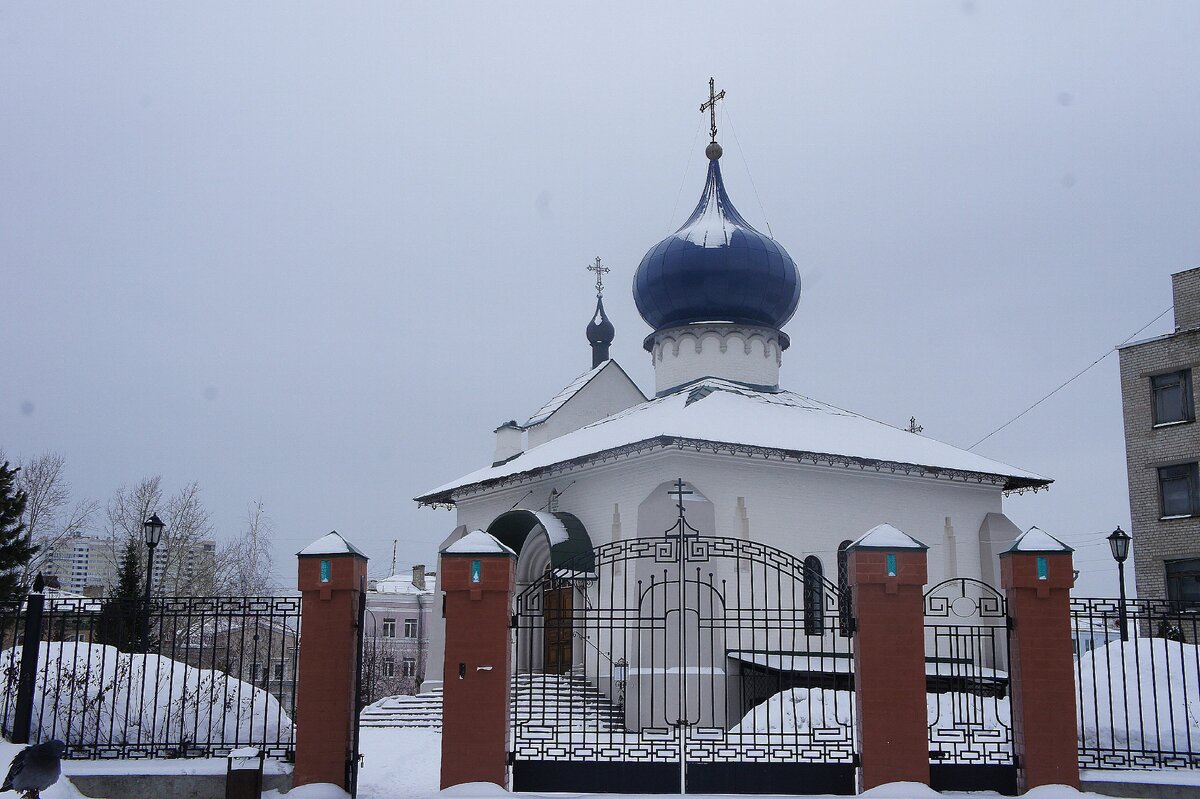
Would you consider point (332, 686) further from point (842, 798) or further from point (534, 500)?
point (534, 500)

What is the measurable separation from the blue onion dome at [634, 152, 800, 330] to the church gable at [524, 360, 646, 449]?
3.27 metres

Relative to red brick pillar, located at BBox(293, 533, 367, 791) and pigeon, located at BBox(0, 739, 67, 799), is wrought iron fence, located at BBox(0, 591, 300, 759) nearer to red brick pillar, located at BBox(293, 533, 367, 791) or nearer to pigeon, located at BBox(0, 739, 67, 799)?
red brick pillar, located at BBox(293, 533, 367, 791)

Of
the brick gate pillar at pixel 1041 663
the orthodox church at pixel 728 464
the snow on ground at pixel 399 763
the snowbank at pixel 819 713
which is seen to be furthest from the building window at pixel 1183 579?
the snow on ground at pixel 399 763

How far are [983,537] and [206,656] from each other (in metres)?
19.2

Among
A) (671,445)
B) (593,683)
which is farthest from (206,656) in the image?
(671,445)

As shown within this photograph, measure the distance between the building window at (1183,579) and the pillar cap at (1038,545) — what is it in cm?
1657

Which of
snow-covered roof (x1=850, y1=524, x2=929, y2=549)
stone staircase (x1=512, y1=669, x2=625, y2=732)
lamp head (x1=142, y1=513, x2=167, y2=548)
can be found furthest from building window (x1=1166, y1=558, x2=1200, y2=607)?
lamp head (x1=142, y1=513, x2=167, y2=548)

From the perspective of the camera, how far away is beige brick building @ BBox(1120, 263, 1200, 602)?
24141 millimetres

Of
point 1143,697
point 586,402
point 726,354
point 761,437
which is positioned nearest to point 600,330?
point 586,402

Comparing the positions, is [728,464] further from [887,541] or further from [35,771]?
[35,771]

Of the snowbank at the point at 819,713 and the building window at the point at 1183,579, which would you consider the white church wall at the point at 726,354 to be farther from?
the building window at the point at 1183,579

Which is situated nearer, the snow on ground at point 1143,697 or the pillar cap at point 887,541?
the pillar cap at point 887,541

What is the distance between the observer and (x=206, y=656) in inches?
1094

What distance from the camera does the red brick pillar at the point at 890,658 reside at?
888 centimetres
